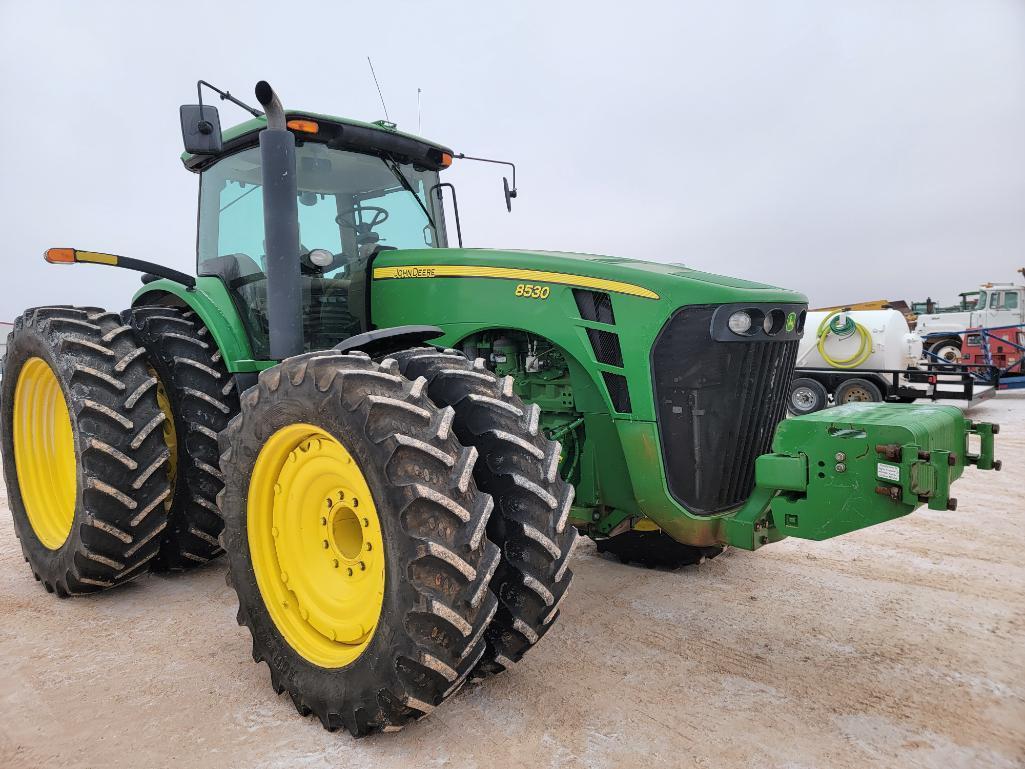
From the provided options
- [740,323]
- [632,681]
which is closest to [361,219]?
[740,323]

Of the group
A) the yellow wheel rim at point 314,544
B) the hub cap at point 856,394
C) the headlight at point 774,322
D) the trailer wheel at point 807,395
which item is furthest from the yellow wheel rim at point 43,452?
the hub cap at point 856,394

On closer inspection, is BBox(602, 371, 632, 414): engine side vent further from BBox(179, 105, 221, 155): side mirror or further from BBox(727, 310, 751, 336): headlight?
BBox(179, 105, 221, 155): side mirror

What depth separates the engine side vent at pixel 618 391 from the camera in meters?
2.92

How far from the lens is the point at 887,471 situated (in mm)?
2383

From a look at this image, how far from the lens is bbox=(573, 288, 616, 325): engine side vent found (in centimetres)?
296

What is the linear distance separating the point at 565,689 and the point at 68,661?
2165mm

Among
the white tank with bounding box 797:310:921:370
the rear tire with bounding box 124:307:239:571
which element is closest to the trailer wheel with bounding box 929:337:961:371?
the white tank with bounding box 797:310:921:370

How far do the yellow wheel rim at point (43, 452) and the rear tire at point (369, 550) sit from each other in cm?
192

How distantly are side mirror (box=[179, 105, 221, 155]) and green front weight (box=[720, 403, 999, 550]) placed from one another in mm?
2700

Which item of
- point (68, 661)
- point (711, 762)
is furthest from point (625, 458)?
point (68, 661)

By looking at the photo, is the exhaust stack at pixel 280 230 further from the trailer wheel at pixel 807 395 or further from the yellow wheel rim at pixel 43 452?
the trailer wheel at pixel 807 395

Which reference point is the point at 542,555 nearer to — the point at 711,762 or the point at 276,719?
the point at 711,762

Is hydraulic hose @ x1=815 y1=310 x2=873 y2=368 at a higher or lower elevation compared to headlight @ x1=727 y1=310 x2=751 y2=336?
lower

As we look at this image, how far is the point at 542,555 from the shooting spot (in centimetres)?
241
